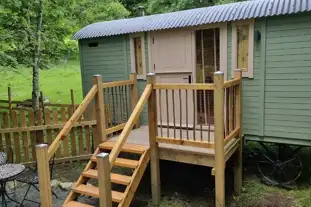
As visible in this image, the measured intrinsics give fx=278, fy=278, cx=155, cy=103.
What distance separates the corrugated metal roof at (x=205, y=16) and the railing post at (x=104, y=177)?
3155 mm

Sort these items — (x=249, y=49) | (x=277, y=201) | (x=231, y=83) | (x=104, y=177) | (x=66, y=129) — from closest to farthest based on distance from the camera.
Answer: (x=104, y=177) < (x=66, y=129) < (x=231, y=83) < (x=277, y=201) < (x=249, y=49)

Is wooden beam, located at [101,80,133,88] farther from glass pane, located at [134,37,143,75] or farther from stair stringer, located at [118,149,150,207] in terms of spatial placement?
stair stringer, located at [118,149,150,207]

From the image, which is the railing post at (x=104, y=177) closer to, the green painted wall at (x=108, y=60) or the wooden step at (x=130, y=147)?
the wooden step at (x=130, y=147)

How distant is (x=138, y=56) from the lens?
626cm

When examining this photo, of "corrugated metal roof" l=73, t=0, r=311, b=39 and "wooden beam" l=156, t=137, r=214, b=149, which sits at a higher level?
"corrugated metal roof" l=73, t=0, r=311, b=39

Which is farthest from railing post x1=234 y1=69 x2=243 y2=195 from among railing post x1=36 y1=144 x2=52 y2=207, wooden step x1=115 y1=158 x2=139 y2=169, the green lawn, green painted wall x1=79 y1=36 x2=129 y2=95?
the green lawn

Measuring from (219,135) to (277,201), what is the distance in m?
1.80

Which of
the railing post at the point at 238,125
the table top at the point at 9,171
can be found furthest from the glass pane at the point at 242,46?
the table top at the point at 9,171

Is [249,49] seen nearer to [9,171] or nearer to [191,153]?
[191,153]

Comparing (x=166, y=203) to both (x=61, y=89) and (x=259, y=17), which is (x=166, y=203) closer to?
(x=259, y=17)

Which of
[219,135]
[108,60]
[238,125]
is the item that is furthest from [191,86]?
[108,60]

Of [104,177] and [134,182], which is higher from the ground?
[104,177]

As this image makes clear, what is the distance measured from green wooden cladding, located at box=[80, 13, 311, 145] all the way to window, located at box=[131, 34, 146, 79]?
1953mm

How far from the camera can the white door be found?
5.50 meters
